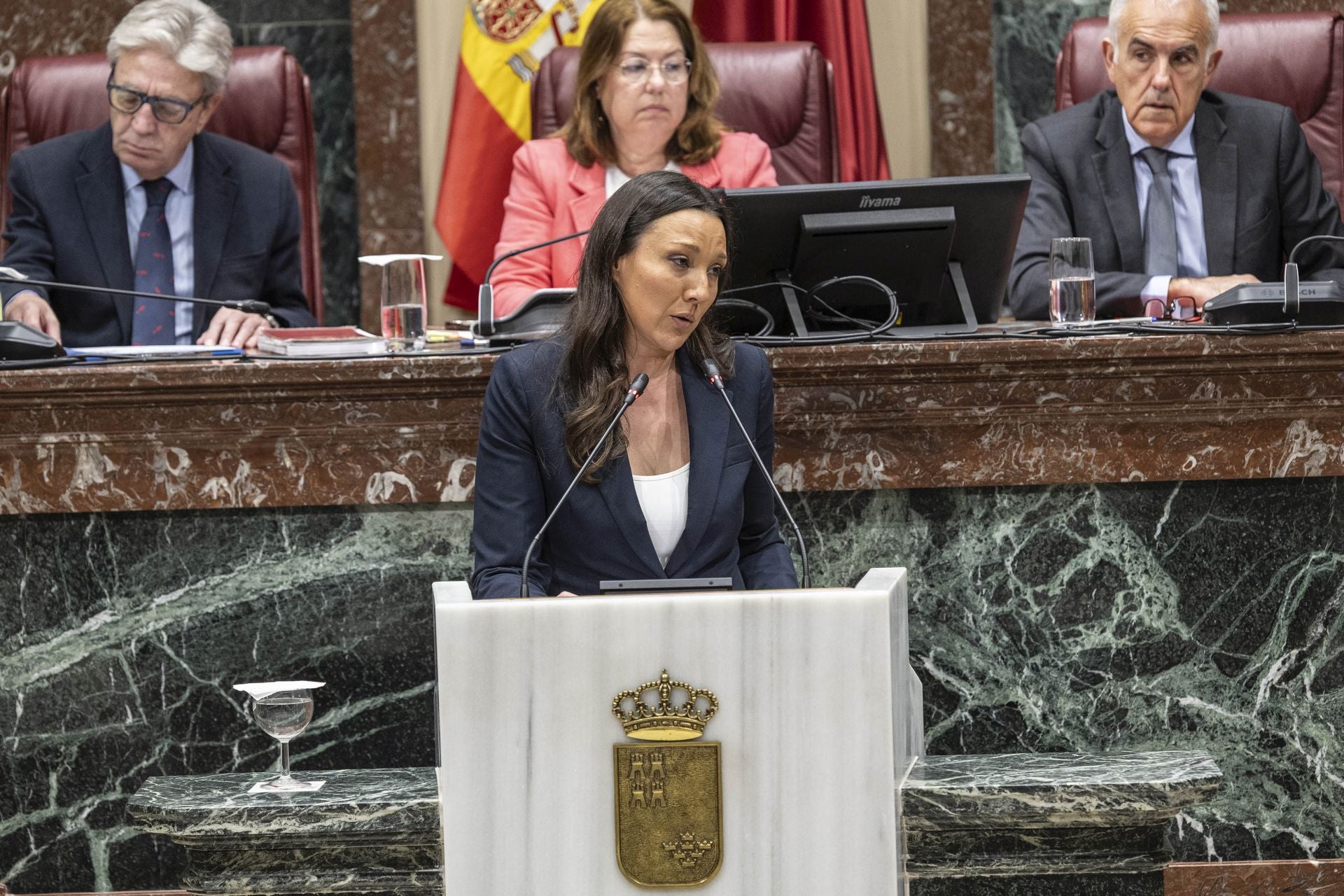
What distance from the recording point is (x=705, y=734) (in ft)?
4.13

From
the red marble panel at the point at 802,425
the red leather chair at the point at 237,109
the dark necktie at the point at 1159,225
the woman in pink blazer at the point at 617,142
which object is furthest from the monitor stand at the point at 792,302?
the red leather chair at the point at 237,109

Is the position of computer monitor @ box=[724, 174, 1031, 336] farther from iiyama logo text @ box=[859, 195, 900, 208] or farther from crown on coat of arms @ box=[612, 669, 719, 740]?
crown on coat of arms @ box=[612, 669, 719, 740]

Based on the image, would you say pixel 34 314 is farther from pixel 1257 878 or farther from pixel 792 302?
pixel 1257 878

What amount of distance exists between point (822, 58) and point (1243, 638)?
176 centimetres

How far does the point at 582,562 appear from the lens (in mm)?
1778

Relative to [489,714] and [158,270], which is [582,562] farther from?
[158,270]

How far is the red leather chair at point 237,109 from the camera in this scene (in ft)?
11.0

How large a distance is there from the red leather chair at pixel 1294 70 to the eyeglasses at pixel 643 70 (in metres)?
0.95

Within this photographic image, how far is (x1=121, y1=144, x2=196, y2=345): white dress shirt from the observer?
3018 mm

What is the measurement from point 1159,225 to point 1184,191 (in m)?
0.12

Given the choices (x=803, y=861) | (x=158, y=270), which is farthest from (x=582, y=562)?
(x=158, y=270)

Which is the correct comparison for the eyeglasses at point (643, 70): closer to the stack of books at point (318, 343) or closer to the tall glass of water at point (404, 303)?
the tall glass of water at point (404, 303)

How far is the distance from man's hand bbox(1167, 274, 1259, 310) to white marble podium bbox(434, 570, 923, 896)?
160cm

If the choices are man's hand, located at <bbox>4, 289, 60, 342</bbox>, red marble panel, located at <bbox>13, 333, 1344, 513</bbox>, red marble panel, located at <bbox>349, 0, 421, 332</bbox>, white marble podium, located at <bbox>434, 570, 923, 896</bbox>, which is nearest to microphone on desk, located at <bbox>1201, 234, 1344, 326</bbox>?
red marble panel, located at <bbox>13, 333, 1344, 513</bbox>
